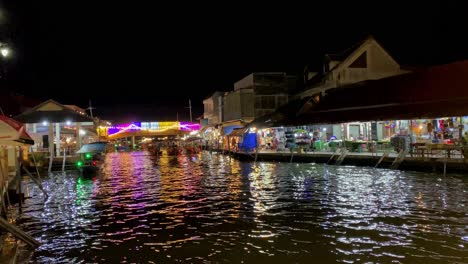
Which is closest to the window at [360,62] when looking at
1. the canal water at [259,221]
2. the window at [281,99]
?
the window at [281,99]

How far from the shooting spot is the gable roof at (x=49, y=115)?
35.6m

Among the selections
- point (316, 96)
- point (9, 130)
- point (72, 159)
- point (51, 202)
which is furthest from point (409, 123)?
point (72, 159)

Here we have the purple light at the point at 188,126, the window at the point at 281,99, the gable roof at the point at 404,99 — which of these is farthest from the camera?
the purple light at the point at 188,126

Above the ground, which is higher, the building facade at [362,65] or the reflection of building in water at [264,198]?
the building facade at [362,65]

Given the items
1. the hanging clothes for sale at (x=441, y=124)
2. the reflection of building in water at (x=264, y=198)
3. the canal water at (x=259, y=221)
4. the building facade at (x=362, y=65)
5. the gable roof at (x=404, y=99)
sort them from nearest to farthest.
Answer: the canal water at (x=259, y=221) → the reflection of building in water at (x=264, y=198) → the gable roof at (x=404, y=99) → the hanging clothes for sale at (x=441, y=124) → the building facade at (x=362, y=65)

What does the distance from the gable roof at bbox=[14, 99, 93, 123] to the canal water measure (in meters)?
13.7

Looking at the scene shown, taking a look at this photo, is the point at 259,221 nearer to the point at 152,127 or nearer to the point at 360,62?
the point at 360,62

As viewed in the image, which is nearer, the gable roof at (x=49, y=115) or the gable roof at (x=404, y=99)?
the gable roof at (x=404, y=99)

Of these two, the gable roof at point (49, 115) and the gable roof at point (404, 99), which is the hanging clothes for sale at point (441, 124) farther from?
the gable roof at point (49, 115)

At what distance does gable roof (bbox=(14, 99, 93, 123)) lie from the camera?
35.6 m

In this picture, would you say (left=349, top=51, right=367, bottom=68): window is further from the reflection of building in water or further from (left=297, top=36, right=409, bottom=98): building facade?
the reflection of building in water

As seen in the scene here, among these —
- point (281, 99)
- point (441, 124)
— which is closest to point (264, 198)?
point (441, 124)

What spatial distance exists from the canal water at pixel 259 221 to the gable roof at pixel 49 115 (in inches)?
540

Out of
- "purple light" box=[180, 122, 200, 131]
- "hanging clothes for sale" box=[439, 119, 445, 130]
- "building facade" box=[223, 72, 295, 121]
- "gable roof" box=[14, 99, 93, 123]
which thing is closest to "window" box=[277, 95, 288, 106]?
"building facade" box=[223, 72, 295, 121]
